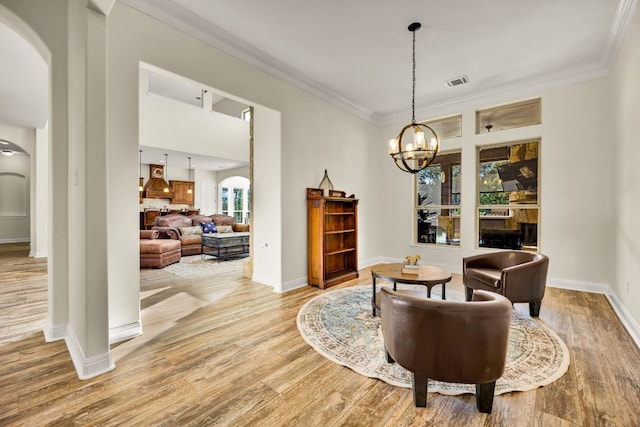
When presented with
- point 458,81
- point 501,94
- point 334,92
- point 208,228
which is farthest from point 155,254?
point 501,94

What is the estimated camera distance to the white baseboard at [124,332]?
2.68 meters

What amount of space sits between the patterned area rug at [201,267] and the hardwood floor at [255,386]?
2.25 m

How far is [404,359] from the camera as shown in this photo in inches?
72.7

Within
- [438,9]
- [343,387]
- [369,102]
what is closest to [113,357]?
[343,387]

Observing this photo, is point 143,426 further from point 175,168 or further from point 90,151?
point 175,168

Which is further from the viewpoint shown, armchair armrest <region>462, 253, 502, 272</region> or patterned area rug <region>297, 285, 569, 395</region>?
armchair armrest <region>462, 253, 502, 272</region>

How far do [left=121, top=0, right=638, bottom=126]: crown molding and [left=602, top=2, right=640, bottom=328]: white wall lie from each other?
196 mm

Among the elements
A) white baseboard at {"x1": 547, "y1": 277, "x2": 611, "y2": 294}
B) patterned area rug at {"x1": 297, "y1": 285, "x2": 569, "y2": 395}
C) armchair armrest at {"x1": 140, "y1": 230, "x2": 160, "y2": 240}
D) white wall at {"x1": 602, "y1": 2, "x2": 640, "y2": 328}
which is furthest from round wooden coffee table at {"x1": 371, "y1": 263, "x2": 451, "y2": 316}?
armchair armrest at {"x1": 140, "y1": 230, "x2": 160, "y2": 240}

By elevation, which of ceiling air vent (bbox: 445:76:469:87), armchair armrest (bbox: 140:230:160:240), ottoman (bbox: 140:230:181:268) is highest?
ceiling air vent (bbox: 445:76:469:87)

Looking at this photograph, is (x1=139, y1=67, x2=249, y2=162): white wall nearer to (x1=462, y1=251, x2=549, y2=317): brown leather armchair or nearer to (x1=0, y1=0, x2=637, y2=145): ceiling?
(x1=0, y1=0, x2=637, y2=145): ceiling

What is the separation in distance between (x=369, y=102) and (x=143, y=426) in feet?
18.2

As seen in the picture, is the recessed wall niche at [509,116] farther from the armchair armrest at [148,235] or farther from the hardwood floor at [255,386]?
the armchair armrest at [148,235]

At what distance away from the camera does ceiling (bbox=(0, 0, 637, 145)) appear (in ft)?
9.89

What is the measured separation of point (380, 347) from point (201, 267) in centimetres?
461
